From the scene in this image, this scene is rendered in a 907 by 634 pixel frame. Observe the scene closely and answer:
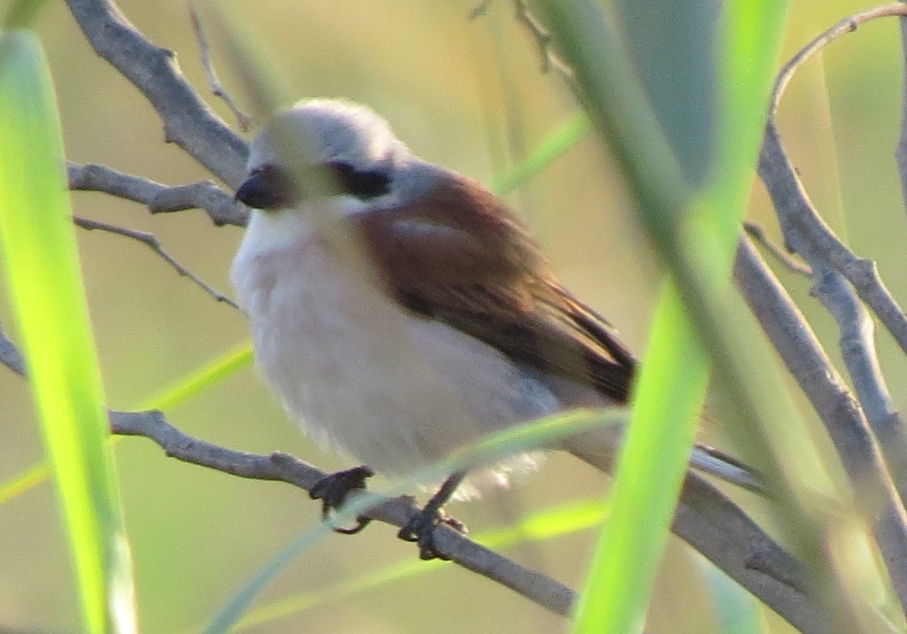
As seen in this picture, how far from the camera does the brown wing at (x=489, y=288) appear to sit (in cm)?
247

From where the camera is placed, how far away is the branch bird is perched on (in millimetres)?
2217

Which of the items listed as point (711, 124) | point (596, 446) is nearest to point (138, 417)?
point (596, 446)

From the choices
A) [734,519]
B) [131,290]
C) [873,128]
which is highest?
[873,128]

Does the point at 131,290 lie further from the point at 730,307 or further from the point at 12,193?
the point at 730,307

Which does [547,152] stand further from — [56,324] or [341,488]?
[341,488]

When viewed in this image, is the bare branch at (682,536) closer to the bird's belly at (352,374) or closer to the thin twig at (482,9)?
the bird's belly at (352,374)

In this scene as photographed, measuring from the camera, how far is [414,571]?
59.5 inches

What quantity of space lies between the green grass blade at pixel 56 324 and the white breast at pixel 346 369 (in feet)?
3.89

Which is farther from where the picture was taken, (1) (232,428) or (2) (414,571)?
(1) (232,428)

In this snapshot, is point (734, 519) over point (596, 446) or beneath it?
beneath

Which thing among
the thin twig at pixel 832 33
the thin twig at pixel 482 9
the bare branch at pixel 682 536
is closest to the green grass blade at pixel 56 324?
the thin twig at pixel 482 9

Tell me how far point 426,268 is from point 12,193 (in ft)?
5.22

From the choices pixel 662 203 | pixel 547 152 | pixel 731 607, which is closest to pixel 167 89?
pixel 547 152

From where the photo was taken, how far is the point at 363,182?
2.60 m
